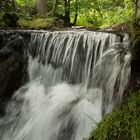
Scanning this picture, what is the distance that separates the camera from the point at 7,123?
6645mm

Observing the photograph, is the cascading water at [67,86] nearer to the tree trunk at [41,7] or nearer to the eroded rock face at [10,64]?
the eroded rock face at [10,64]

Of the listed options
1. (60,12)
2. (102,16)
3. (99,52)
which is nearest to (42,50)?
(99,52)

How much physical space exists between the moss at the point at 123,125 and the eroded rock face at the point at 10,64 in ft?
12.2

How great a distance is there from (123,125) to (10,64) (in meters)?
4.36

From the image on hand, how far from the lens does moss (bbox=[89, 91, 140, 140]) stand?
12.0 feet

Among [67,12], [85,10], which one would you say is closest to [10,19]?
[67,12]

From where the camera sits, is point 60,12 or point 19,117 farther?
point 60,12

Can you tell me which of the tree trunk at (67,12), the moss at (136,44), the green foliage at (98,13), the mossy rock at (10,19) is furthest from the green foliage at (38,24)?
the moss at (136,44)

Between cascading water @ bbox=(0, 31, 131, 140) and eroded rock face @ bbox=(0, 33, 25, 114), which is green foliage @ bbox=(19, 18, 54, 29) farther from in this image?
eroded rock face @ bbox=(0, 33, 25, 114)

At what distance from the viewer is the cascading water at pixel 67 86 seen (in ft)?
18.3

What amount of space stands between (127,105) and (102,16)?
11360 millimetres

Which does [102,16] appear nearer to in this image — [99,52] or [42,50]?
[42,50]

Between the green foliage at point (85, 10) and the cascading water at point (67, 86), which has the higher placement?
the green foliage at point (85, 10)

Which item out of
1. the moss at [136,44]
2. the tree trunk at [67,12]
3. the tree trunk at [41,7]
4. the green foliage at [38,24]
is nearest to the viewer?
the moss at [136,44]
